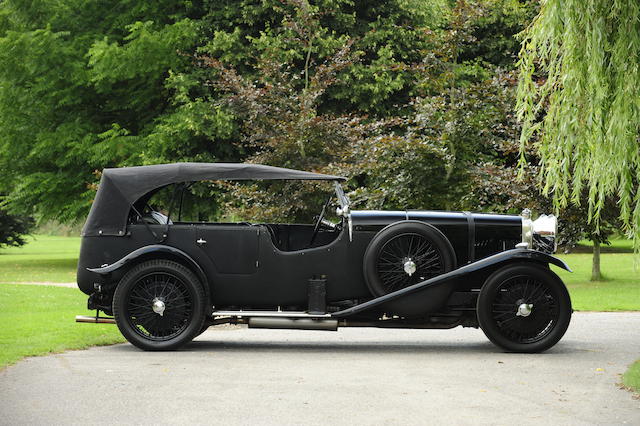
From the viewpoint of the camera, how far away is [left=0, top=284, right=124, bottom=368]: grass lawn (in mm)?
9062

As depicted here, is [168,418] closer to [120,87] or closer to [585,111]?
[585,111]

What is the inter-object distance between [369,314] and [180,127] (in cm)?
1542

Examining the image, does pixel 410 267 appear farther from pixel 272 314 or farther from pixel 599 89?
pixel 599 89

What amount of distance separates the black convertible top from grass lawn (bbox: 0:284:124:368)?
125cm

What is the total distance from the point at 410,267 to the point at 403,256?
14 centimetres

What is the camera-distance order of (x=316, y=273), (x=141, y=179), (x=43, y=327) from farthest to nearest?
(x=43, y=327), (x=141, y=179), (x=316, y=273)

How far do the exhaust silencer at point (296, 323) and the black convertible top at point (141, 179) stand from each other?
1.46m

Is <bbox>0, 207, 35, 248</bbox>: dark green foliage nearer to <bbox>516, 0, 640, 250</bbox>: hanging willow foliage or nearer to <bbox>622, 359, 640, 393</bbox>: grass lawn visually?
<bbox>516, 0, 640, 250</bbox>: hanging willow foliage

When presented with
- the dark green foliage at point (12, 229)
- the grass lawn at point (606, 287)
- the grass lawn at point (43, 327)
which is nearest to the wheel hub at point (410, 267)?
the grass lawn at point (606, 287)

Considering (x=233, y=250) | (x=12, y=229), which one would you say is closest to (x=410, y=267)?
(x=233, y=250)

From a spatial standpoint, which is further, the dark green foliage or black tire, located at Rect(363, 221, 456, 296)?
the dark green foliage

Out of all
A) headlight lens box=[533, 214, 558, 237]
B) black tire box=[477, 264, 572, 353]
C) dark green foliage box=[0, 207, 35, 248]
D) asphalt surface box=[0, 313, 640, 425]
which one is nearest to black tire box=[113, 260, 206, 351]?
asphalt surface box=[0, 313, 640, 425]

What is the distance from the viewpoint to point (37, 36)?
25.7 meters

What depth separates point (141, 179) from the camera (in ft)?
31.2
